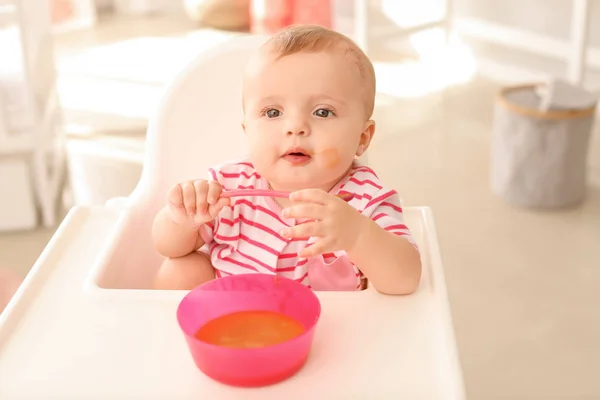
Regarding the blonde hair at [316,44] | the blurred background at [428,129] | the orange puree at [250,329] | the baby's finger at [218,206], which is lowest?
the blurred background at [428,129]

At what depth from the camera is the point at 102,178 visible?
8.86 feet

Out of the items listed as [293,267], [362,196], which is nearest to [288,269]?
[293,267]

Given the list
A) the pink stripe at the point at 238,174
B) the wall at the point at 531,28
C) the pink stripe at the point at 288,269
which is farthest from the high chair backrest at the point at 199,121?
the wall at the point at 531,28

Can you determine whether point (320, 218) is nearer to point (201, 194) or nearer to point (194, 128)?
point (201, 194)

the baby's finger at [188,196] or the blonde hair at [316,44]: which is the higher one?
the blonde hair at [316,44]

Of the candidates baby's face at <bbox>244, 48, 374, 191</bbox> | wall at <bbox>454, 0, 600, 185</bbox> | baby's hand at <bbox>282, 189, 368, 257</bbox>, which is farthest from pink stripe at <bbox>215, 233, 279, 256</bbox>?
wall at <bbox>454, 0, 600, 185</bbox>

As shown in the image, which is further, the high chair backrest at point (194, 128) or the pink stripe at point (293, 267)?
the high chair backrest at point (194, 128)

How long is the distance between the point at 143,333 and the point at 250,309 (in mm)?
120

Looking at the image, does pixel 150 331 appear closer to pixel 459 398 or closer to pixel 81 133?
pixel 459 398

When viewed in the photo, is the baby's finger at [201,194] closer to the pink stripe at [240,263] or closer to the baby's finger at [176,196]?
the baby's finger at [176,196]

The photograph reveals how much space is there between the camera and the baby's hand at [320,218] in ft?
2.69

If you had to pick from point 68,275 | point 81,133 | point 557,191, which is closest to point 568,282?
point 557,191

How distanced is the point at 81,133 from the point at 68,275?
2105 mm

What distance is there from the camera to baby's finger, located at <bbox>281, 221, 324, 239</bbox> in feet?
2.66
